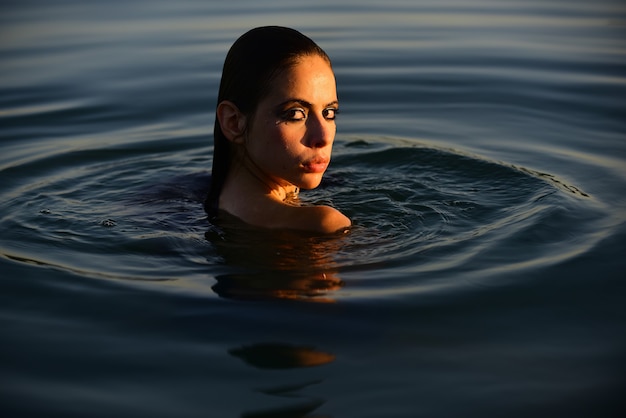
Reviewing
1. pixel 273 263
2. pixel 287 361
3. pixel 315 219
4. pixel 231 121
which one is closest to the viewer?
pixel 287 361

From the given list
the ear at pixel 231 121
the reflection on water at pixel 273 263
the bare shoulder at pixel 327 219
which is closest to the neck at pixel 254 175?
the ear at pixel 231 121

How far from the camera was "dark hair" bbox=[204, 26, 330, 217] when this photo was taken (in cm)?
465

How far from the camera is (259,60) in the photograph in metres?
4.68

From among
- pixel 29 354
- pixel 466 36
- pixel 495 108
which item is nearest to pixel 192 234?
pixel 29 354

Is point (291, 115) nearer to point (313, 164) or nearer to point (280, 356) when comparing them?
point (313, 164)

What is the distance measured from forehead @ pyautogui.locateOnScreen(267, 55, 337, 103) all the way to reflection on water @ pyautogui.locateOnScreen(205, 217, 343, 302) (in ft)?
2.22

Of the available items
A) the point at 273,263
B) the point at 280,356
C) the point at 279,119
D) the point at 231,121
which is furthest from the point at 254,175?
the point at 280,356

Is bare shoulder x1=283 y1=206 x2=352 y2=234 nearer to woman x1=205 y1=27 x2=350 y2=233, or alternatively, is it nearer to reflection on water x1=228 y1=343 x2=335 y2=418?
woman x1=205 y1=27 x2=350 y2=233

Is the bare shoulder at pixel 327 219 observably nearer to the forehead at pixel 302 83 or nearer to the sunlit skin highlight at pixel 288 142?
the sunlit skin highlight at pixel 288 142

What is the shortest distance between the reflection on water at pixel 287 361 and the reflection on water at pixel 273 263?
17.9 inches

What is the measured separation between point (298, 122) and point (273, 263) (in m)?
0.73

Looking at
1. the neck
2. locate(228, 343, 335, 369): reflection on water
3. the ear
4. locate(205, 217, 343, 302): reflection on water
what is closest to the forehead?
the ear

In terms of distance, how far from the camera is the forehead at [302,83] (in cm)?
462

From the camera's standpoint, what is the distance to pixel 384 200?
5.52 meters
